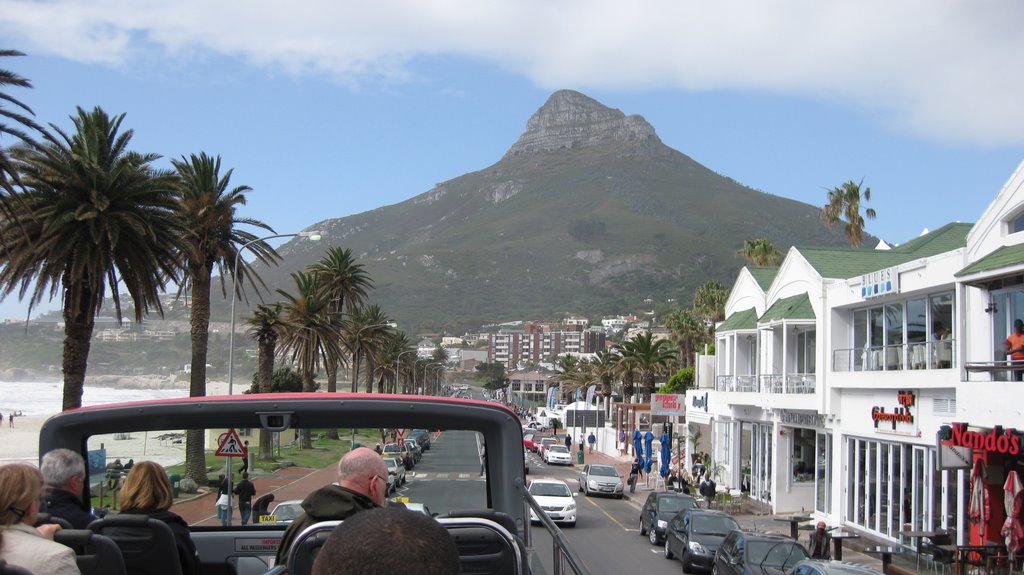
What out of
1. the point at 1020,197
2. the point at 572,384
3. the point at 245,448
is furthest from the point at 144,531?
the point at 572,384

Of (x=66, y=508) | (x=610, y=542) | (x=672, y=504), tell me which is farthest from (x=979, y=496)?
(x=66, y=508)

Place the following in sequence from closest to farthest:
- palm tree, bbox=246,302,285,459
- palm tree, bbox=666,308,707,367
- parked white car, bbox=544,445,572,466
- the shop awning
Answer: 1. the shop awning
2. palm tree, bbox=246,302,285,459
3. parked white car, bbox=544,445,572,466
4. palm tree, bbox=666,308,707,367

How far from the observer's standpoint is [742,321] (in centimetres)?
4250

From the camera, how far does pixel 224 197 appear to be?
31984mm

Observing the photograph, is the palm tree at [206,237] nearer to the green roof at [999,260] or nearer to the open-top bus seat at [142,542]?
the green roof at [999,260]

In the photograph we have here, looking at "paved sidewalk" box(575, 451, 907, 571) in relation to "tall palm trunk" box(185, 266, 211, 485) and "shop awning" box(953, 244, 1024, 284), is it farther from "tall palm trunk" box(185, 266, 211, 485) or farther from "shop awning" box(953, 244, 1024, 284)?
"tall palm trunk" box(185, 266, 211, 485)

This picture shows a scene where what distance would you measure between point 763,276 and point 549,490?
16.7 meters

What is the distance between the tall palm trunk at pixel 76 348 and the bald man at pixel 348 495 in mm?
18486

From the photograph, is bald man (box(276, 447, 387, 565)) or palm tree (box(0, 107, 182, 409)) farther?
palm tree (box(0, 107, 182, 409))

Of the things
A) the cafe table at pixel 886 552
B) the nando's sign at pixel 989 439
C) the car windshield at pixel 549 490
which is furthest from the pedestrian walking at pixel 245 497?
the car windshield at pixel 549 490

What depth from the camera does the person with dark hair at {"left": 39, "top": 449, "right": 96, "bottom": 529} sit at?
5.27 metres

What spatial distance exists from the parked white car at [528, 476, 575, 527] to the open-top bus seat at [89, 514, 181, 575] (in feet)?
85.1

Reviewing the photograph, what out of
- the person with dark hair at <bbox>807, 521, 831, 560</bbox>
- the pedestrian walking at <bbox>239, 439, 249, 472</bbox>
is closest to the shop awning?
the person with dark hair at <bbox>807, 521, 831, 560</bbox>

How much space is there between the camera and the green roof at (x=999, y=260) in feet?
68.4
